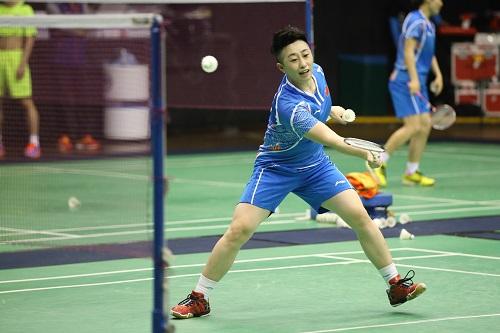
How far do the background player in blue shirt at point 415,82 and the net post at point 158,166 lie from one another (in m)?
8.98

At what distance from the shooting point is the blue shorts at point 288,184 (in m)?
8.54

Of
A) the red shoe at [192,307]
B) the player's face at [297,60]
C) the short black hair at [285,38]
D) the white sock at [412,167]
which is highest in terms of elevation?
the short black hair at [285,38]

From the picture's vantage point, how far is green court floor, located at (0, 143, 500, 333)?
8.41 meters

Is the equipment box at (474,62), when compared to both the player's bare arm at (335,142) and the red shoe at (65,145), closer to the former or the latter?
the red shoe at (65,145)

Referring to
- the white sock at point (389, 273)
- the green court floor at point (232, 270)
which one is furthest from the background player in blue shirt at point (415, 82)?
the white sock at point (389, 273)

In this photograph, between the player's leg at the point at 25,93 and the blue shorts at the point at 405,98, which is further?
the blue shorts at the point at 405,98

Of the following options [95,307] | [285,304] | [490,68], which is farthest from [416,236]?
[490,68]

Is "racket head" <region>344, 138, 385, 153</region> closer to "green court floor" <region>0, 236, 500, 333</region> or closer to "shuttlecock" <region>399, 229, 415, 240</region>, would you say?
"green court floor" <region>0, 236, 500, 333</region>

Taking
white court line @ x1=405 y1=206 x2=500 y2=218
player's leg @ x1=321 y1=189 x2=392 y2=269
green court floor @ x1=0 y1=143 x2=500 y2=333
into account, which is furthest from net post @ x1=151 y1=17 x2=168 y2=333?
white court line @ x1=405 y1=206 x2=500 y2=218

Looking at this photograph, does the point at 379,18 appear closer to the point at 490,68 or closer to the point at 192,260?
the point at 490,68

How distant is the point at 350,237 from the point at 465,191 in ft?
13.0

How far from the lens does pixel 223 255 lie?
845 cm

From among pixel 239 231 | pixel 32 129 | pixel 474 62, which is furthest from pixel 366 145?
pixel 474 62

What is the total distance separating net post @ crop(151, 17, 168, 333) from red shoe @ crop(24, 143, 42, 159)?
9912 millimetres
